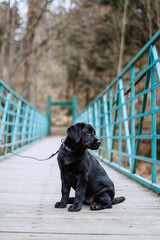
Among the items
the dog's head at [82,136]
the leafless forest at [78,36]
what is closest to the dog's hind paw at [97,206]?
the dog's head at [82,136]

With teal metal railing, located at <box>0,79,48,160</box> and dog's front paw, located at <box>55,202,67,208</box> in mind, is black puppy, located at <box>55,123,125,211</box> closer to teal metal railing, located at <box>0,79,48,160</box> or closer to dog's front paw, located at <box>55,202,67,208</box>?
dog's front paw, located at <box>55,202,67,208</box>

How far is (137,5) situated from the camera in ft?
37.4

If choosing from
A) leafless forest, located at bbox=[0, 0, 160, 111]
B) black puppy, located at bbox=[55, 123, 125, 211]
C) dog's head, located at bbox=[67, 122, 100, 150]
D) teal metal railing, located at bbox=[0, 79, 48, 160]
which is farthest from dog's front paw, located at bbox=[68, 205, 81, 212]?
leafless forest, located at bbox=[0, 0, 160, 111]

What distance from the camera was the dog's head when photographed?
2086mm

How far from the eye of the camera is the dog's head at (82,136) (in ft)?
6.84

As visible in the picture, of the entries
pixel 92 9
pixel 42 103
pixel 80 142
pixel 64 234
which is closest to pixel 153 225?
pixel 64 234

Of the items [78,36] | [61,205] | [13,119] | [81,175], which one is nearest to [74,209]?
[61,205]

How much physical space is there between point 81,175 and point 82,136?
0.95ft

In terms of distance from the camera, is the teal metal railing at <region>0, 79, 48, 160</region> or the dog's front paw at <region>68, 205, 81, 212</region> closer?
the dog's front paw at <region>68, 205, 81, 212</region>

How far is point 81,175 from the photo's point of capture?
2027 mm

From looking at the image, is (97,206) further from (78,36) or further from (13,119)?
(78,36)

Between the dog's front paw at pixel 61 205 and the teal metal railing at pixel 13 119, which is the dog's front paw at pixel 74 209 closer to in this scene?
the dog's front paw at pixel 61 205

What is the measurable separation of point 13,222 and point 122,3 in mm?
10981

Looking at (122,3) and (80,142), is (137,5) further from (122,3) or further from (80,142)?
(80,142)
